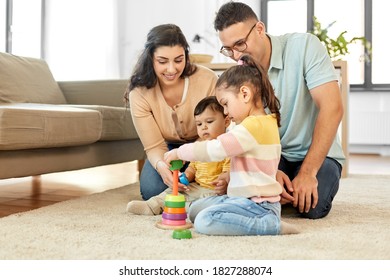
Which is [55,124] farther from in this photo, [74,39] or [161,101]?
[74,39]

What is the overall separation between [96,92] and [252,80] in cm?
167

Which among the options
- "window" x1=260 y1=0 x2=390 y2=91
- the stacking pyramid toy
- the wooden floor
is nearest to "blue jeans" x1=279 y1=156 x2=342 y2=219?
the stacking pyramid toy

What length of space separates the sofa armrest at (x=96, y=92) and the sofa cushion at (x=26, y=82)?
0.07m

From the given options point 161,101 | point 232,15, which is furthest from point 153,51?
point 232,15

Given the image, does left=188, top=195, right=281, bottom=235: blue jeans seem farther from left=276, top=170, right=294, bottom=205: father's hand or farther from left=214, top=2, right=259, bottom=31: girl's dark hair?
left=214, top=2, right=259, bottom=31: girl's dark hair

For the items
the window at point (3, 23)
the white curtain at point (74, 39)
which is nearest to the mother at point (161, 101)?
the window at point (3, 23)

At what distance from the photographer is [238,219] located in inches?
51.1

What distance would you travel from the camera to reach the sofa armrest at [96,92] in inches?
110

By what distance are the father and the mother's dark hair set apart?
6.6 inches

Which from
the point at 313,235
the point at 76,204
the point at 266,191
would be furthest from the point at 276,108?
the point at 76,204

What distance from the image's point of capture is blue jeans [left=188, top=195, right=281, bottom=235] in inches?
51.0

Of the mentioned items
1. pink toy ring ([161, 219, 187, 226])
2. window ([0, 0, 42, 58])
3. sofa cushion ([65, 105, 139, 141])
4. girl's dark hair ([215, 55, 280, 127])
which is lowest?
pink toy ring ([161, 219, 187, 226])
